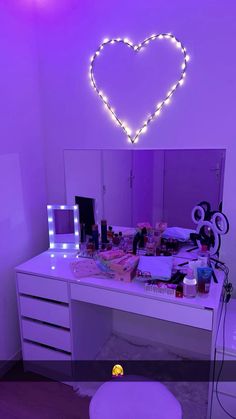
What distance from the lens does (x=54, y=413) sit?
1746mm

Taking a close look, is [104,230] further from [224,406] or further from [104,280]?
[224,406]

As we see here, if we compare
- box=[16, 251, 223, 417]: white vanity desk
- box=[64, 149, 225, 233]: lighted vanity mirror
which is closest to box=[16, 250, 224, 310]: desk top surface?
box=[16, 251, 223, 417]: white vanity desk

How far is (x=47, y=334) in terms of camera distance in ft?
6.22

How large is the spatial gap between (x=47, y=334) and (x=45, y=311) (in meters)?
0.16

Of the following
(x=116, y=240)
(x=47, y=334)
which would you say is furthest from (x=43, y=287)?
(x=116, y=240)

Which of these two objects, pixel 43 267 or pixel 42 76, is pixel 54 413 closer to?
pixel 43 267

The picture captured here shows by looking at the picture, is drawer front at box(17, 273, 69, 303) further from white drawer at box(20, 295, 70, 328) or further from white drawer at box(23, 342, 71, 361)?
white drawer at box(23, 342, 71, 361)

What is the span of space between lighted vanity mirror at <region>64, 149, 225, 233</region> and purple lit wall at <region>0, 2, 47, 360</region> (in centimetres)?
28

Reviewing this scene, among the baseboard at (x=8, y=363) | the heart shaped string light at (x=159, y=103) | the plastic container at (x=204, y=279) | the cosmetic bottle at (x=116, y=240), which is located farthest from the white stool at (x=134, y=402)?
the heart shaped string light at (x=159, y=103)

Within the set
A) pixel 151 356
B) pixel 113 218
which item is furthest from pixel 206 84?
pixel 151 356

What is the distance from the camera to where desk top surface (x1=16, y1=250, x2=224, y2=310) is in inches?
59.2

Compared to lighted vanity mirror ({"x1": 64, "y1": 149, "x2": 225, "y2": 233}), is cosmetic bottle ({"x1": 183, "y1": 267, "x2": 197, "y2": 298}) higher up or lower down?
lower down

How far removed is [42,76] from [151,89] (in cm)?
83

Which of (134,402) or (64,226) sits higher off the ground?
(64,226)
